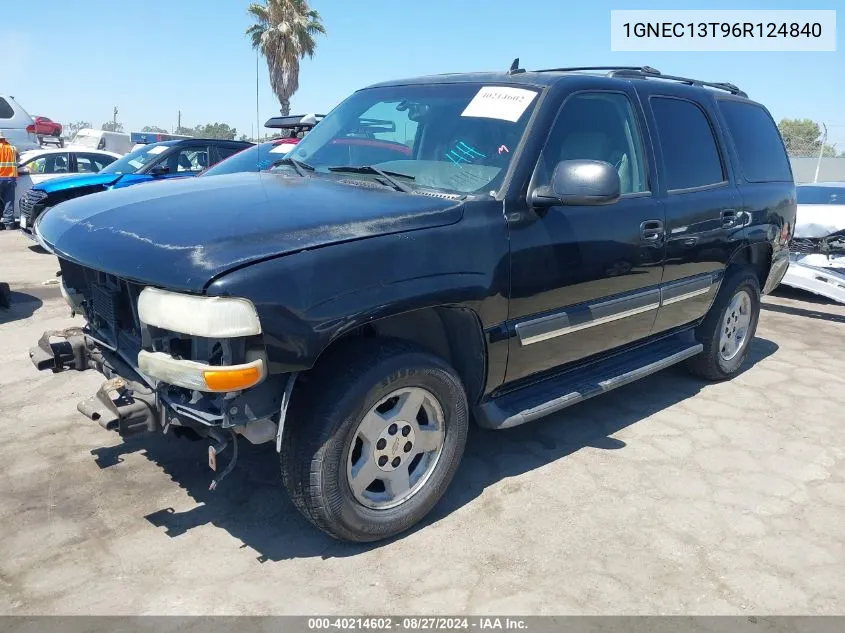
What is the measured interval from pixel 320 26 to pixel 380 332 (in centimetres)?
2945

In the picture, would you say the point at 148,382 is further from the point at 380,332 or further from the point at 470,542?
the point at 470,542

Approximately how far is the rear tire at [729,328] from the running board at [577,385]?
356 millimetres

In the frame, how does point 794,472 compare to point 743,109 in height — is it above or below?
below

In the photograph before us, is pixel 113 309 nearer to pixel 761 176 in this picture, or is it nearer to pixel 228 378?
pixel 228 378

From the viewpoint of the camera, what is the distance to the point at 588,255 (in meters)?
3.46

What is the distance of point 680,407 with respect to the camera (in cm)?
466

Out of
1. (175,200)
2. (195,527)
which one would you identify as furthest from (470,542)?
(175,200)

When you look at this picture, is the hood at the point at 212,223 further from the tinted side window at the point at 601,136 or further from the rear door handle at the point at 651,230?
the rear door handle at the point at 651,230

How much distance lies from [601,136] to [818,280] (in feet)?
16.0

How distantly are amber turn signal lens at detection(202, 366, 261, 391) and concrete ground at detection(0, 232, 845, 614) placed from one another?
85 cm

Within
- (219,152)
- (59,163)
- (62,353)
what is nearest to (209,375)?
(62,353)

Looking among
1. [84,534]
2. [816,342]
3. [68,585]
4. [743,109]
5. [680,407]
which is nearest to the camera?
[68,585]

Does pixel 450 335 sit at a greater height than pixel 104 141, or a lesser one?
lesser

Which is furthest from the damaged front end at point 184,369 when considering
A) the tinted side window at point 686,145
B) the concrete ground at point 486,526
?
the tinted side window at point 686,145
